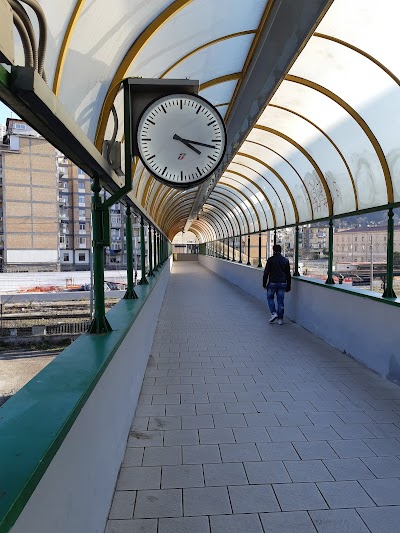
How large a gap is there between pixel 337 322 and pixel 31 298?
1829 centimetres

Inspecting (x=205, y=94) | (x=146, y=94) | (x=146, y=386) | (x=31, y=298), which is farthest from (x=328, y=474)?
(x=31, y=298)

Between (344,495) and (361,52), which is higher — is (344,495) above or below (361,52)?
below

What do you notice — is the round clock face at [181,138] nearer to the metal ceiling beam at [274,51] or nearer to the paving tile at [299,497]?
the metal ceiling beam at [274,51]

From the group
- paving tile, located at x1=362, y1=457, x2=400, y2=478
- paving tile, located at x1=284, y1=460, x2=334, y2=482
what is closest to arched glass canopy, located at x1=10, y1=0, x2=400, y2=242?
paving tile, located at x1=284, y1=460, x2=334, y2=482

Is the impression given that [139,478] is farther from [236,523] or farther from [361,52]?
[361,52]

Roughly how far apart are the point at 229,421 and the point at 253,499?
114cm

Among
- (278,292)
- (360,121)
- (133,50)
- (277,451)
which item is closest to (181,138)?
(133,50)

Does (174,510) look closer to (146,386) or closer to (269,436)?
(269,436)

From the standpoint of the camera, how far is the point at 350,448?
127 inches

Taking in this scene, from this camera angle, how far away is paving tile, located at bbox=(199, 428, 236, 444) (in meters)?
3.35

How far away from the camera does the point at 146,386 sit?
15.2ft

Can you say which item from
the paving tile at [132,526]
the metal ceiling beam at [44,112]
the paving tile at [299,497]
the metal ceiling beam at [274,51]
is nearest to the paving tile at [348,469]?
the paving tile at [299,497]

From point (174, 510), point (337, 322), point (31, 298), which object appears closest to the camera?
point (174, 510)

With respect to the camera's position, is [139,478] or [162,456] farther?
[162,456]
